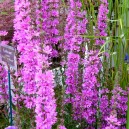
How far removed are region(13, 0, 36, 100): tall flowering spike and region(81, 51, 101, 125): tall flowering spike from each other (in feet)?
0.92

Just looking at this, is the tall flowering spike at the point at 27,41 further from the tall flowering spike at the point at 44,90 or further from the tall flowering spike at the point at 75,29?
the tall flowering spike at the point at 75,29

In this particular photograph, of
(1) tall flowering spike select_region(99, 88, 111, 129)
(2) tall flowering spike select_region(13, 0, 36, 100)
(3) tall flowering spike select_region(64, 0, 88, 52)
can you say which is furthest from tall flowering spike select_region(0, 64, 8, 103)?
(1) tall flowering spike select_region(99, 88, 111, 129)

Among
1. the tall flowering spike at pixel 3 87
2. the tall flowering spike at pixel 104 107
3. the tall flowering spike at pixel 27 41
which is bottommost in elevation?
the tall flowering spike at pixel 104 107

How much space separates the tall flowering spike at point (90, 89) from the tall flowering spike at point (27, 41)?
280 millimetres

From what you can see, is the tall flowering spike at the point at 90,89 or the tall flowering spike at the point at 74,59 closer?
the tall flowering spike at the point at 90,89

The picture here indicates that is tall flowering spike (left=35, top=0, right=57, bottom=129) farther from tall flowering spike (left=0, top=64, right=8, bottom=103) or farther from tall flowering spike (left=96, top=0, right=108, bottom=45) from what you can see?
tall flowering spike (left=96, top=0, right=108, bottom=45)

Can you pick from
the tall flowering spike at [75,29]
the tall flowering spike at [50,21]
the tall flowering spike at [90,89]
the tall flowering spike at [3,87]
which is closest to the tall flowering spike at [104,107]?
the tall flowering spike at [90,89]

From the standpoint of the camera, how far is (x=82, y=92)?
1.72 m

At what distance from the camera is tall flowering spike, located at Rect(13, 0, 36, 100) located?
150cm

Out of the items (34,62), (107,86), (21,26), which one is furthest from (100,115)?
(21,26)

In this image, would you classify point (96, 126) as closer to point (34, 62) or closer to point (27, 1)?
point (34, 62)

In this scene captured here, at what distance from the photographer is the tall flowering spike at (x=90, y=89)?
1.61 m

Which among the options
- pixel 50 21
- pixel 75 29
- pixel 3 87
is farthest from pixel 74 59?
pixel 3 87

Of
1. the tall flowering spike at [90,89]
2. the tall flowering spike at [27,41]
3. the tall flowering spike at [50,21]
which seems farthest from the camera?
the tall flowering spike at [50,21]
